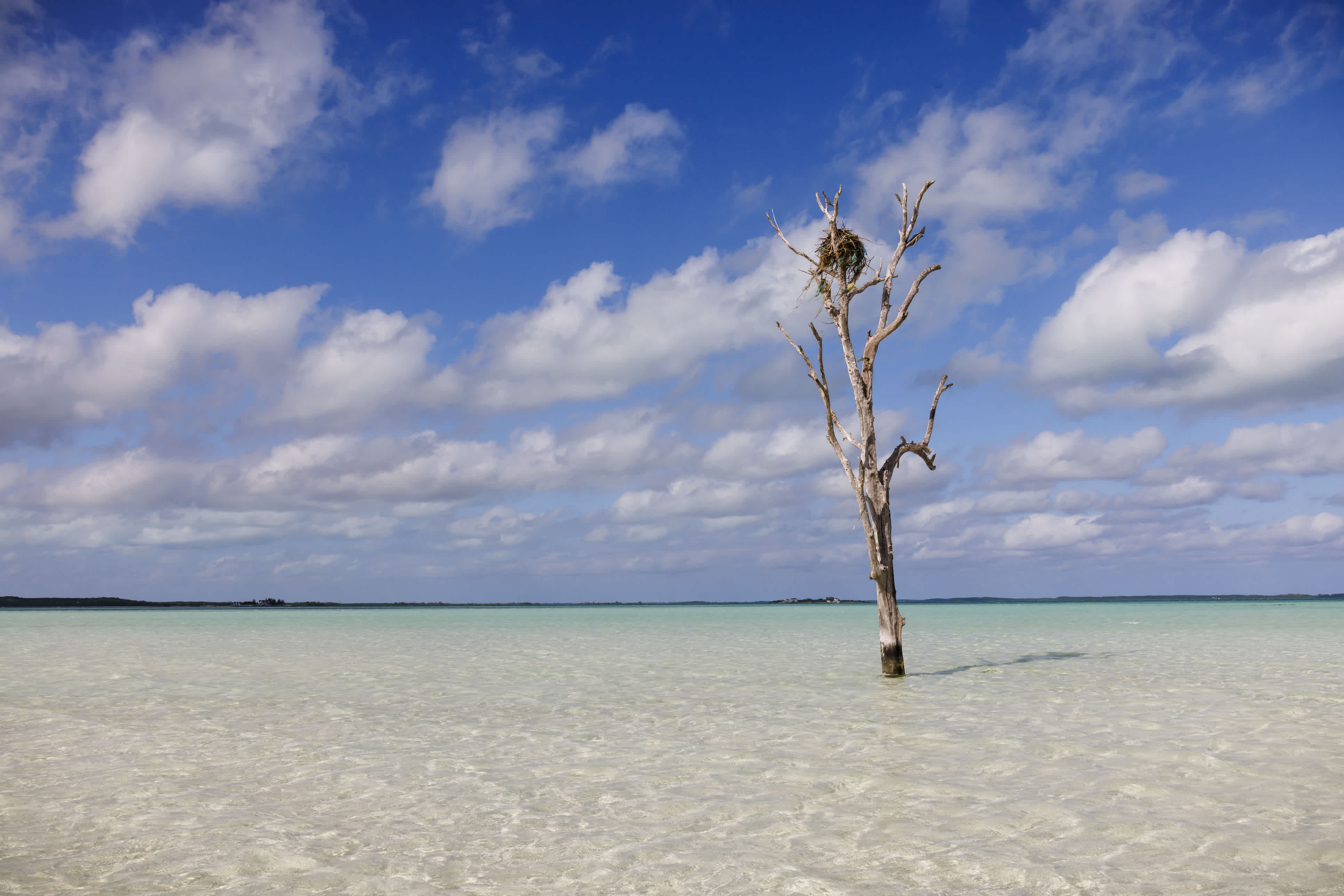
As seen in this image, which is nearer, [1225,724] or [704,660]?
[1225,724]

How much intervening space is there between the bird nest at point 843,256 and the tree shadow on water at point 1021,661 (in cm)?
954

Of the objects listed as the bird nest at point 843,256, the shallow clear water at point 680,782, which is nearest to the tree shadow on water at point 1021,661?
the shallow clear water at point 680,782

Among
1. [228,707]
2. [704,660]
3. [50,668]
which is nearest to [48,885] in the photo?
[228,707]

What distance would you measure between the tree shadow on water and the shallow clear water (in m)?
0.34

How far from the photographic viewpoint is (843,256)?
19.0 meters

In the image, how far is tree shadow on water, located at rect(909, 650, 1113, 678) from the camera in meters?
19.9

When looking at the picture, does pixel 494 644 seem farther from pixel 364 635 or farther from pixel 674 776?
pixel 674 776

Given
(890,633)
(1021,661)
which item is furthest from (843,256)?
(1021,661)

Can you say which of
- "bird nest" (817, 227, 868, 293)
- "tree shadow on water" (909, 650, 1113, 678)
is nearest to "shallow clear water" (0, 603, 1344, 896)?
"tree shadow on water" (909, 650, 1113, 678)

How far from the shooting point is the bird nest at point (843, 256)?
19.0 meters

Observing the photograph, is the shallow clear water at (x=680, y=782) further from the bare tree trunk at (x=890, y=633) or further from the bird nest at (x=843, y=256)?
the bird nest at (x=843, y=256)

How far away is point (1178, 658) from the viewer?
23.7 meters

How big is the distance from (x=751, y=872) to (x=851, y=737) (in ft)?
18.4

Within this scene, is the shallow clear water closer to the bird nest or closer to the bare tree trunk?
the bare tree trunk
